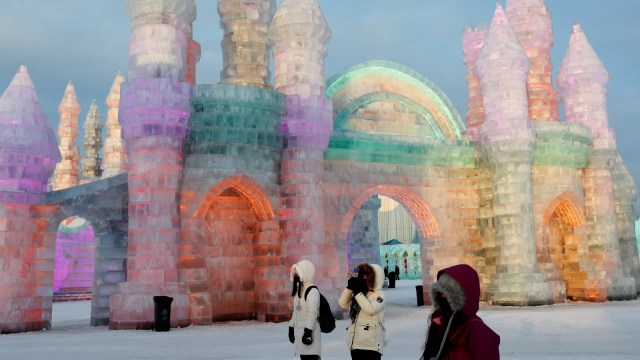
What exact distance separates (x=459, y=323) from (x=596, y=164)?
17.9 m

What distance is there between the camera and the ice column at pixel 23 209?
1345cm

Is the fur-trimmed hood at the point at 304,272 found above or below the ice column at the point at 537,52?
below

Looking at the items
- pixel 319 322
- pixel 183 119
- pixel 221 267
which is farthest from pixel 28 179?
pixel 319 322

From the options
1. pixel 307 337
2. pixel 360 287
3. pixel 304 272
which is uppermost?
pixel 304 272

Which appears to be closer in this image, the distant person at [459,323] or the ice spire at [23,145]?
the distant person at [459,323]

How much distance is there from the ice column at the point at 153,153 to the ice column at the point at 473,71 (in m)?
9.95

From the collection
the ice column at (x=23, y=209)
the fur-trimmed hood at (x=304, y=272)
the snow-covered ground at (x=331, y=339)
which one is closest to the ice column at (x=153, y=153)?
the snow-covered ground at (x=331, y=339)

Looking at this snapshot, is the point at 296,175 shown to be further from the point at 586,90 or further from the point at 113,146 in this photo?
the point at 113,146

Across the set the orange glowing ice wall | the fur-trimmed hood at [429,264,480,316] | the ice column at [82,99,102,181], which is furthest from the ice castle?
the ice column at [82,99,102,181]

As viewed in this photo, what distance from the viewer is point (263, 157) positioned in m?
14.8

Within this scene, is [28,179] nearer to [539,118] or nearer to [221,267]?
[221,267]

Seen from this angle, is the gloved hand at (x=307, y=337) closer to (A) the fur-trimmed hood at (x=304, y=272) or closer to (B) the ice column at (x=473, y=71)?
(A) the fur-trimmed hood at (x=304, y=272)

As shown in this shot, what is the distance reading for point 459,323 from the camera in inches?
117

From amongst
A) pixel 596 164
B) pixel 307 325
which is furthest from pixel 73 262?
pixel 307 325
